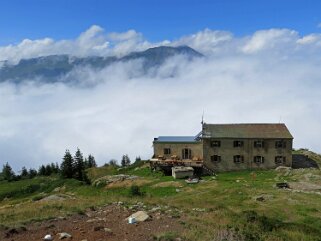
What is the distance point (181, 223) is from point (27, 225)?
7.71m

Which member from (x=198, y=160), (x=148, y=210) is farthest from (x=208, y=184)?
(x=148, y=210)

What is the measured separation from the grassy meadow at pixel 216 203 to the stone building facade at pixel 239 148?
2.65m

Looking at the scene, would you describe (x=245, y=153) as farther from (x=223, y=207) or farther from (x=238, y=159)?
(x=223, y=207)

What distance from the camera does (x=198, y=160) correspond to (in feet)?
232

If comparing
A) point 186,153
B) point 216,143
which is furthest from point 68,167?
point 216,143

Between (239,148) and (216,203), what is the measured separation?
3511cm

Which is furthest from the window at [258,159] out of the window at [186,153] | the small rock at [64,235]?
the small rock at [64,235]

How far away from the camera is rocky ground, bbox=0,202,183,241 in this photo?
1925 centimetres

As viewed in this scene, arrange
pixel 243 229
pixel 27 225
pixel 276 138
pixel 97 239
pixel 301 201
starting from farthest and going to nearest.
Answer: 1. pixel 276 138
2. pixel 301 201
3. pixel 27 225
4. pixel 243 229
5. pixel 97 239

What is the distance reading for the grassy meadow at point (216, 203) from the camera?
71.1 feet

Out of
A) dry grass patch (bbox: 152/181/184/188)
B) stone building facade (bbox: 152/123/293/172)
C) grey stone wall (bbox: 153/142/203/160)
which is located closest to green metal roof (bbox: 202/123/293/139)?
stone building facade (bbox: 152/123/293/172)

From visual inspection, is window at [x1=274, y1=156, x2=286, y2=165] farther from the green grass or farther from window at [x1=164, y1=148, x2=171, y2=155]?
window at [x1=164, y1=148, x2=171, y2=155]

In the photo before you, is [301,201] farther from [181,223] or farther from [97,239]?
[97,239]

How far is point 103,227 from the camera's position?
67.3 ft
